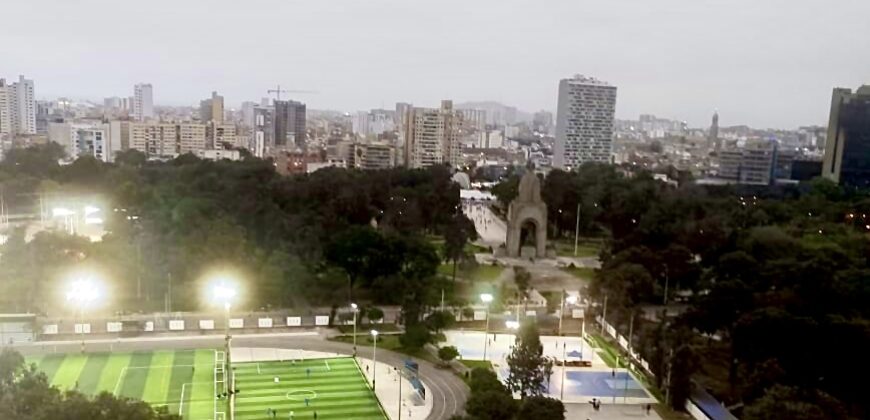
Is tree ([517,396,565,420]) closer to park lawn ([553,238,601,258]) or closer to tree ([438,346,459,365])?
tree ([438,346,459,365])

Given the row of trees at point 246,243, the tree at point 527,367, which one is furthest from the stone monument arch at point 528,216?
the tree at point 527,367

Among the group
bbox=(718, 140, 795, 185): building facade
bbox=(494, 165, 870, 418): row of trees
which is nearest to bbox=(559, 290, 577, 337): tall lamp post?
bbox=(494, 165, 870, 418): row of trees

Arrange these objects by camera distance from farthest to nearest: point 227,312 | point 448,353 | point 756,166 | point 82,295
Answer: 1. point 756,166
2. point 82,295
3. point 448,353
4. point 227,312

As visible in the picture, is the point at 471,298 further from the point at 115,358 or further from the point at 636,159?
the point at 636,159

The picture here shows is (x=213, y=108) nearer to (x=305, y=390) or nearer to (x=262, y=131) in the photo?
(x=262, y=131)

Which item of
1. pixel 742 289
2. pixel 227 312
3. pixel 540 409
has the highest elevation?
pixel 227 312

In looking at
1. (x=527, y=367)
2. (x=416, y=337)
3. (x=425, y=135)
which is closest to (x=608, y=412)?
(x=527, y=367)

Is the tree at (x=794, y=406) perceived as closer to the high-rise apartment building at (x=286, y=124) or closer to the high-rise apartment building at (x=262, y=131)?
the high-rise apartment building at (x=262, y=131)
